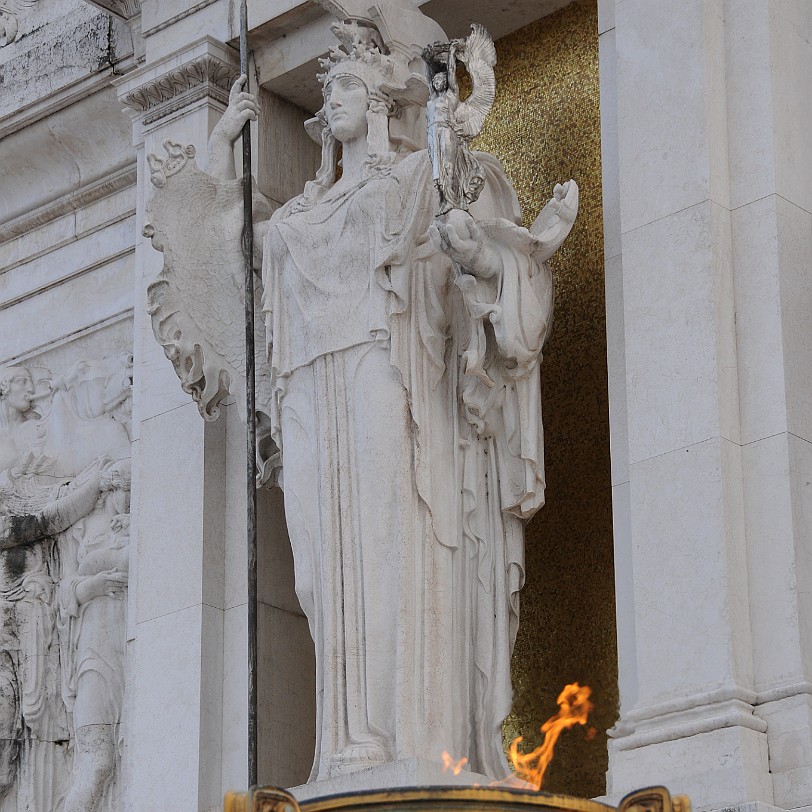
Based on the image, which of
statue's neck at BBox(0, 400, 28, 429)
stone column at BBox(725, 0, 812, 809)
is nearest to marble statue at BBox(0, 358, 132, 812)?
statue's neck at BBox(0, 400, 28, 429)

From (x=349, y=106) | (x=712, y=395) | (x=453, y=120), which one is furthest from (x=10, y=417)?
(x=712, y=395)

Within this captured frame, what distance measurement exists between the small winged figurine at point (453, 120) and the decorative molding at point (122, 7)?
2992 millimetres

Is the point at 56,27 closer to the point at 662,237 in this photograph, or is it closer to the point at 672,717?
the point at 662,237

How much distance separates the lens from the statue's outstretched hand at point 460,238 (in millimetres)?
7266

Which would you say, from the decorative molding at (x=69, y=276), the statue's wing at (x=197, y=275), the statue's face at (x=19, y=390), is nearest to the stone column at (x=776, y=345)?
the statue's wing at (x=197, y=275)

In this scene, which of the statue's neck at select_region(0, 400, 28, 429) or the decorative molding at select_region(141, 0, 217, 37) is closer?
the decorative molding at select_region(141, 0, 217, 37)

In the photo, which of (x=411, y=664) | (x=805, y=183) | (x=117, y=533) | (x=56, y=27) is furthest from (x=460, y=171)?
(x=56, y=27)

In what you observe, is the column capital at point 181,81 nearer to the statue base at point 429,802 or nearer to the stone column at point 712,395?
the stone column at point 712,395

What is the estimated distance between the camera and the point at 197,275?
8609 mm

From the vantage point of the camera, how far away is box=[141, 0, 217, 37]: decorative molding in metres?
9.52

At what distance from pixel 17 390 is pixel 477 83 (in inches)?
151

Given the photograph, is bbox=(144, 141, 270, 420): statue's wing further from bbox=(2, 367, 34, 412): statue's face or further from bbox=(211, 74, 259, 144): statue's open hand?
bbox=(2, 367, 34, 412): statue's face

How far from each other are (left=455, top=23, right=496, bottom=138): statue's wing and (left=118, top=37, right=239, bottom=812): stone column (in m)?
2.06

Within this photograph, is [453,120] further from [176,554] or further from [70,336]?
[70,336]
